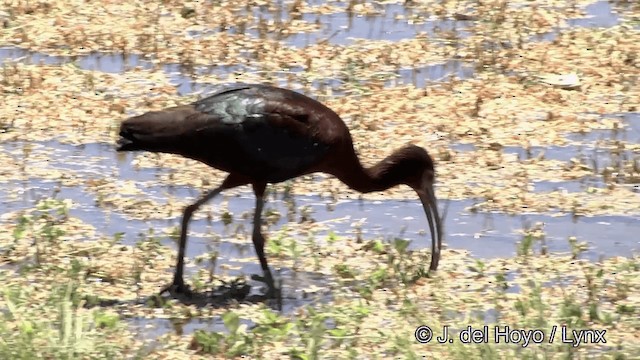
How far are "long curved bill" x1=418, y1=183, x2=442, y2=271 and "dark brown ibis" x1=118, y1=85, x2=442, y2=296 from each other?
0.04 feet

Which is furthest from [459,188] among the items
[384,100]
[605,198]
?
[384,100]

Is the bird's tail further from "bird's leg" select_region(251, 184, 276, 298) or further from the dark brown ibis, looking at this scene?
"bird's leg" select_region(251, 184, 276, 298)

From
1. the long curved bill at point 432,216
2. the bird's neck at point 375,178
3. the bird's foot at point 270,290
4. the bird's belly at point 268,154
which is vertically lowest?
the bird's foot at point 270,290

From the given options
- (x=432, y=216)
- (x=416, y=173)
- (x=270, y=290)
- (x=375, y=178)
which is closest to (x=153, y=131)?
(x=270, y=290)

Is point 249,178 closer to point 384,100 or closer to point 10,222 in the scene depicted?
point 10,222

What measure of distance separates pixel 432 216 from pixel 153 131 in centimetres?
189

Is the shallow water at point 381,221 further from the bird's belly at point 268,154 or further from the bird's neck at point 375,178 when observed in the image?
the bird's belly at point 268,154

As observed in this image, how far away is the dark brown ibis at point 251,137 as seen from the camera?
26.8ft

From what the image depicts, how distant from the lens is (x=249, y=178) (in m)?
8.42

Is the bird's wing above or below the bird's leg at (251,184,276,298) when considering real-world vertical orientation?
above

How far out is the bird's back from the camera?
8164mm

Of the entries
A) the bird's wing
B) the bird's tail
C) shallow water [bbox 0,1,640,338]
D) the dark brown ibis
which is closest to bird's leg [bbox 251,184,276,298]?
the dark brown ibis

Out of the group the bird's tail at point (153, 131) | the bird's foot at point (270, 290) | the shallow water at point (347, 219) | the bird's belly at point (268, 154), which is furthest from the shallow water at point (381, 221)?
the bird's tail at point (153, 131)

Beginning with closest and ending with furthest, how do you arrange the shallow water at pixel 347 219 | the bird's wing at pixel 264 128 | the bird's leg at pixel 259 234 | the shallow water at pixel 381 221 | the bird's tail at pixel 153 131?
the bird's tail at pixel 153 131
the bird's wing at pixel 264 128
the bird's leg at pixel 259 234
the shallow water at pixel 347 219
the shallow water at pixel 381 221
